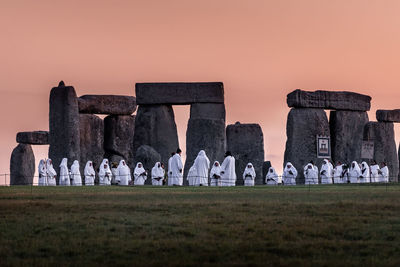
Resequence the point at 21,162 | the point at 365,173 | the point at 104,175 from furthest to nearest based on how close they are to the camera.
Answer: the point at 21,162
the point at 365,173
the point at 104,175

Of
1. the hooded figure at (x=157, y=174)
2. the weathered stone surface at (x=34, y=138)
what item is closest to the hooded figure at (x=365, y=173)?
the hooded figure at (x=157, y=174)

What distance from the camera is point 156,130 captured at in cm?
Result: 4300

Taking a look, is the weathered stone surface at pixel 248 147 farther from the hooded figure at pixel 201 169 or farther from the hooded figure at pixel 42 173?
the hooded figure at pixel 42 173

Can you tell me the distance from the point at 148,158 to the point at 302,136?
27.2ft

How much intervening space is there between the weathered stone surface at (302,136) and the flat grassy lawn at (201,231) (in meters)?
20.2

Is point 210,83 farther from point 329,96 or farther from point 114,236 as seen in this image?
point 114,236

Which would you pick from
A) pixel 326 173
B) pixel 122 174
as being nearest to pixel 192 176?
pixel 122 174

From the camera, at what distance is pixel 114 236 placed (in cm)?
1634

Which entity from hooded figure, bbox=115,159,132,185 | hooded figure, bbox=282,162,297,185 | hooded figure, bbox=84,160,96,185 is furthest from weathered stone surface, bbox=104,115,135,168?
hooded figure, bbox=282,162,297,185

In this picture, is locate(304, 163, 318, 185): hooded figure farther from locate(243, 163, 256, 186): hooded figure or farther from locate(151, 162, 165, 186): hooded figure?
locate(151, 162, 165, 186): hooded figure

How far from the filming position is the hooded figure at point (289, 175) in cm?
4025

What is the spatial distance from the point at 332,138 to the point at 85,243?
3185 centimetres

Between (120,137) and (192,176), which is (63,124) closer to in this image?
(120,137)

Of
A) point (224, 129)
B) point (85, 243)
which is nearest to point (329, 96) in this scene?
point (224, 129)
